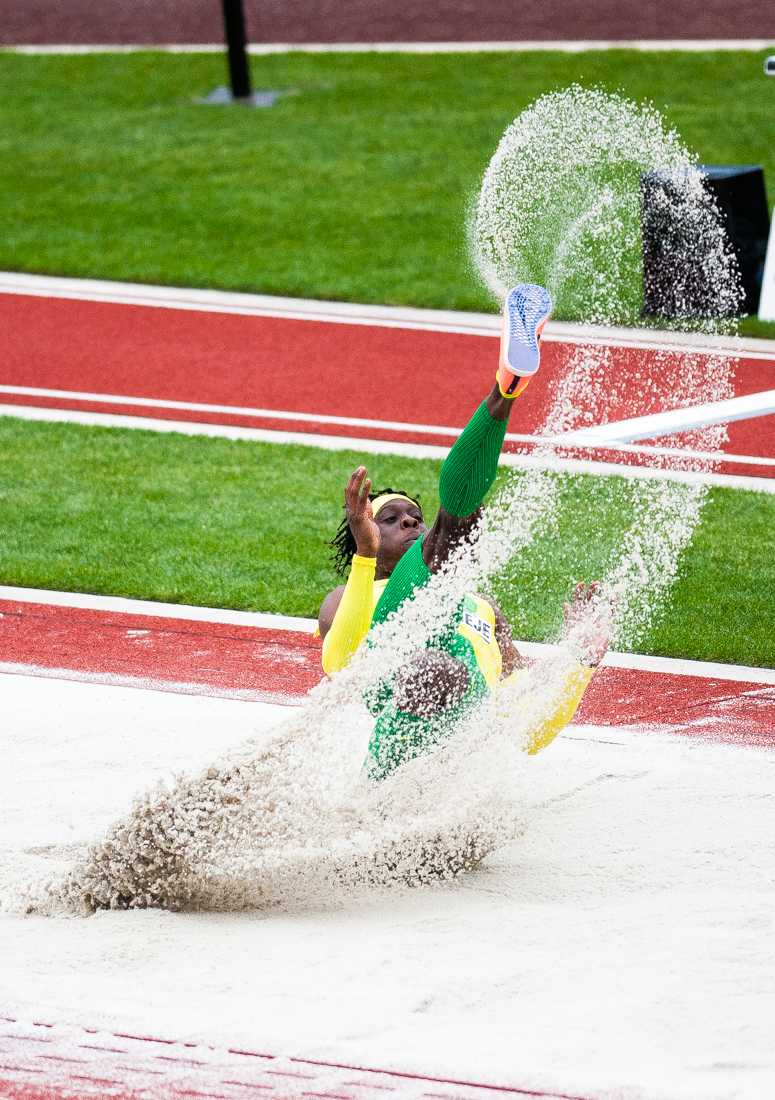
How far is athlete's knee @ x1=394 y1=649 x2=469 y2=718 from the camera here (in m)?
4.63

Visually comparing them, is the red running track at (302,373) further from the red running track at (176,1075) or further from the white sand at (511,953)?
the red running track at (176,1075)

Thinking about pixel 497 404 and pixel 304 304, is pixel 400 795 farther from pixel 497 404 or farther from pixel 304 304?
pixel 304 304

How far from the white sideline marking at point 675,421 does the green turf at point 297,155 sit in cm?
529

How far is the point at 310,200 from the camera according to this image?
14633 millimetres

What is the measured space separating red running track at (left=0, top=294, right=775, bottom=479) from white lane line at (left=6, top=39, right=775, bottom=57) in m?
8.57

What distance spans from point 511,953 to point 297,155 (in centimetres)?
1266

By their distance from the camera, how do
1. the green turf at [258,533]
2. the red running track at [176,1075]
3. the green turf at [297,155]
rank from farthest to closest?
the green turf at [297,155]
the green turf at [258,533]
the red running track at [176,1075]

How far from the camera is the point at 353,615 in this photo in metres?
4.73

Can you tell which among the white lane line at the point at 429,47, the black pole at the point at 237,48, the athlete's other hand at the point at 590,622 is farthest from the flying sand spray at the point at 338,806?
the white lane line at the point at 429,47

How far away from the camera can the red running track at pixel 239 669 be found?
600cm

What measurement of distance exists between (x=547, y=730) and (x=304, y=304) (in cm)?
746

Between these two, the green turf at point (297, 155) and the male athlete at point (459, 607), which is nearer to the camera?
the male athlete at point (459, 607)

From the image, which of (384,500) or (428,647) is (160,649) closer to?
(384,500)

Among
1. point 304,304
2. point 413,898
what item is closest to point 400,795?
point 413,898
